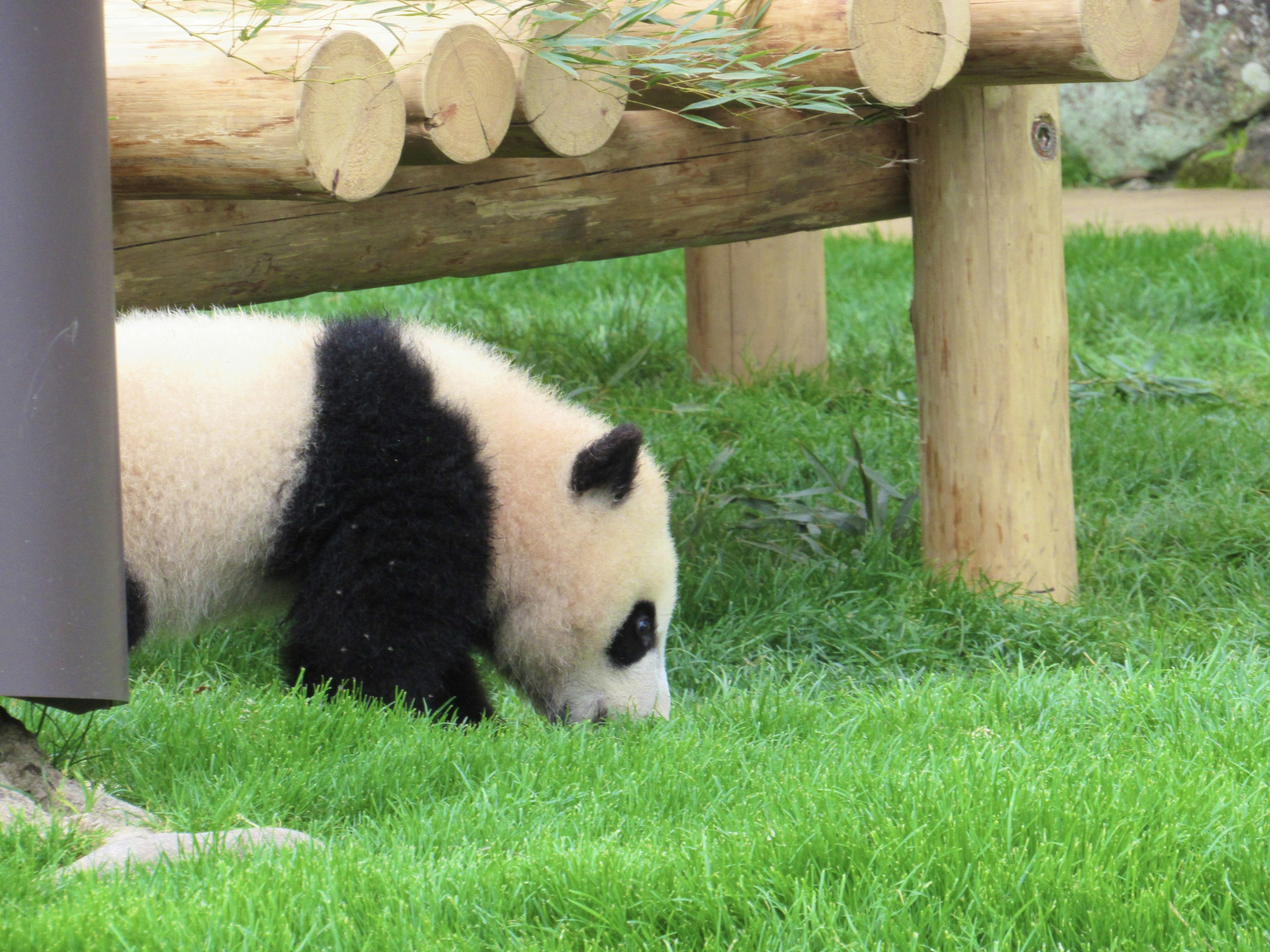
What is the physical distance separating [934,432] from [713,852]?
2.23 metres

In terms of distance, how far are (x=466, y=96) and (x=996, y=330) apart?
183cm

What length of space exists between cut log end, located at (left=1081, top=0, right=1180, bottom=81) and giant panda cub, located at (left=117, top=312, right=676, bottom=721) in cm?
133

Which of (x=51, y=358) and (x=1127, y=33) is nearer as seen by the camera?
(x=51, y=358)

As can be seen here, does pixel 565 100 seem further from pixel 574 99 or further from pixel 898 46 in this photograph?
pixel 898 46

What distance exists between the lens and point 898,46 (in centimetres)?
296

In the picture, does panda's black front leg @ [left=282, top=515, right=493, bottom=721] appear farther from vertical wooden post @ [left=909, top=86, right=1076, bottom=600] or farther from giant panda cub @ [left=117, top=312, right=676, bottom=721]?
vertical wooden post @ [left=909, top=86, right=1076, bottom=600]

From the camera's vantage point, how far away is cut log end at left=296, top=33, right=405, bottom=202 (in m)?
2.27

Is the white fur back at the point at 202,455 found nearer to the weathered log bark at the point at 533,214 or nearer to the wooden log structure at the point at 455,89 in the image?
the weathered log bark at the point at 533,214

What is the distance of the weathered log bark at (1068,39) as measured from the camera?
3.10 meters

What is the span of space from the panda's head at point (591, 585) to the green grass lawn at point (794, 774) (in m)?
0.17

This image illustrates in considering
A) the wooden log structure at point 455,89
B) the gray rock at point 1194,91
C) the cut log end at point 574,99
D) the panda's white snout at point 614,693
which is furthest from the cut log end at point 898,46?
the gray rock at point 1194,91

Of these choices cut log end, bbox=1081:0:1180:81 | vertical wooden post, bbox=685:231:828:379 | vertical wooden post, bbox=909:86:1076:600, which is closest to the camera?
cut log end, bbox=1081:0:1180:81

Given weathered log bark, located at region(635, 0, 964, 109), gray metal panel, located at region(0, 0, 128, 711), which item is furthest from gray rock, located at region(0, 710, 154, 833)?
weathered log bark, located at region(635, 0, 964, 109)

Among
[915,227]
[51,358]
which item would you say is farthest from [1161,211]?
[51,358]
